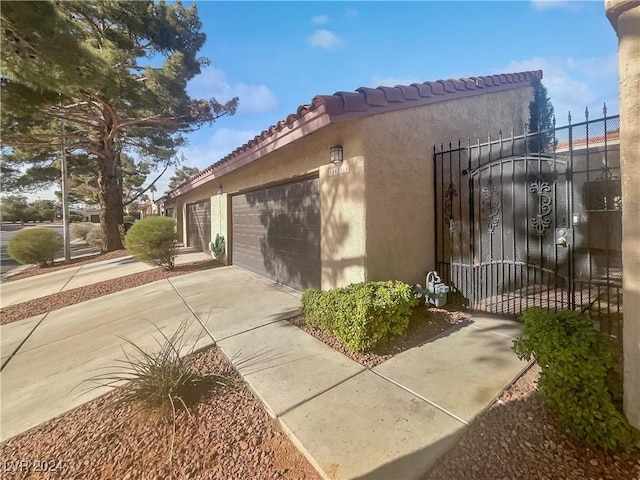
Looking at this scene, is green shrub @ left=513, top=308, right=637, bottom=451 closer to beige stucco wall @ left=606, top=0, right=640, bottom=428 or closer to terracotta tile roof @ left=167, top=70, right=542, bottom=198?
beige stucco wall @ left=606, top=0, right=640, bottom=428

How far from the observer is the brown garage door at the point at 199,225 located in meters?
12.4

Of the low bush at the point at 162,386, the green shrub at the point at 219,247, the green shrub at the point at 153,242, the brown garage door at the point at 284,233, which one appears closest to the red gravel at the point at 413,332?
the brown garage door at the point at 284,233

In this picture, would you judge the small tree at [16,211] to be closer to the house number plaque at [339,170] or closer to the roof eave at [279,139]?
the roof eave at [279,139]

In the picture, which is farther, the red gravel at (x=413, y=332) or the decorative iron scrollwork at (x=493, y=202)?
the decorative iron scrollwork at (x=493, y=202)

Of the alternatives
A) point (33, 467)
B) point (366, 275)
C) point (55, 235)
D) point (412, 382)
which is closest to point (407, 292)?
point (366, 275)

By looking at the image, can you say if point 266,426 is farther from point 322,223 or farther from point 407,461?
point 322,223

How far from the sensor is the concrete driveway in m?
3.05

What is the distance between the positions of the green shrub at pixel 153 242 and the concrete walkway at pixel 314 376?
3848 mm

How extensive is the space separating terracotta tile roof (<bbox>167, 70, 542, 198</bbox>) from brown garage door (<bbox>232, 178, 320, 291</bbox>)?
109 cm

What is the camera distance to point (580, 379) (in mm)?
2006

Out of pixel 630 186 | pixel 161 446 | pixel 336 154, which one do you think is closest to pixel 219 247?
pixel 336 154

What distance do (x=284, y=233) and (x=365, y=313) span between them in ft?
11.8

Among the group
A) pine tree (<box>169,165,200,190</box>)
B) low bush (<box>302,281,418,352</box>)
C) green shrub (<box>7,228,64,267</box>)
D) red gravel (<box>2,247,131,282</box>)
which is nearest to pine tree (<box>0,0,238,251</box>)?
red gravel (<box>2,247,131,282</box>)

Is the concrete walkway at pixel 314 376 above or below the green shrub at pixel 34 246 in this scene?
below
